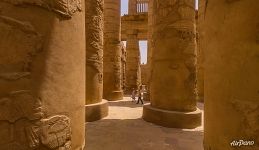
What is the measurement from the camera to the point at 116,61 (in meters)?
9.91

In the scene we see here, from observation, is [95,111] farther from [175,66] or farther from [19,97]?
[19,97]

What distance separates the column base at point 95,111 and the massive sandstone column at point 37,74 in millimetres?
3705

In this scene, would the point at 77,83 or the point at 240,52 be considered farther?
the point at 77,83

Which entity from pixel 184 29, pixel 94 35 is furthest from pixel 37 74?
pixel 184 29

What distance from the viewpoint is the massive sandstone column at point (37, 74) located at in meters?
1.57

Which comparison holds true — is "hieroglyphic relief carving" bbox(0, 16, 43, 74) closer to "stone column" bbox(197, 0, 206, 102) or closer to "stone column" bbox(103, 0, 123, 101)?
"stone column" bbox(103, 0, 123, 101)

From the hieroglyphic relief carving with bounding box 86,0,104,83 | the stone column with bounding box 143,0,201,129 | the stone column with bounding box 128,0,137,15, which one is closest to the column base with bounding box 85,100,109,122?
the hieroglyphic relief carving with bounding box 86,0,104,83

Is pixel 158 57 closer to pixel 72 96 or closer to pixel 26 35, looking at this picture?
pixel 72 96

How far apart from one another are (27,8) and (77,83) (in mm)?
783

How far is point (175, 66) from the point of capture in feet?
18.0

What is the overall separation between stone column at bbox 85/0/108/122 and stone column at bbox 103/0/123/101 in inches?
136

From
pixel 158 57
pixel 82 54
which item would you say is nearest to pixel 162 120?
pixel 158 57

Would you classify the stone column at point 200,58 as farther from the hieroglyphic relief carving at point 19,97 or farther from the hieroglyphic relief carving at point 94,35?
the hieroglyphic relief carving at point 19,97

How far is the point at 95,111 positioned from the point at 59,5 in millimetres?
4328
